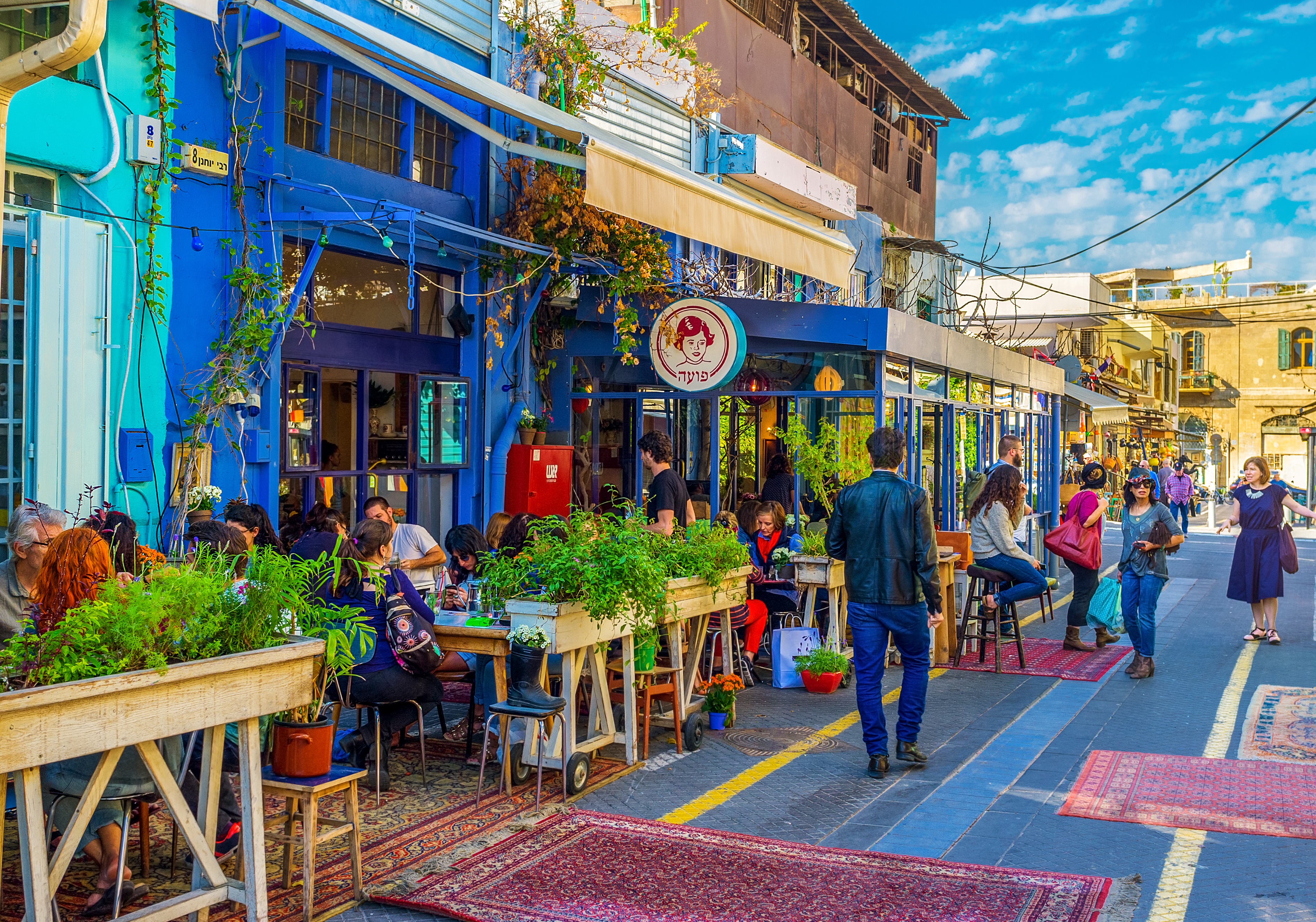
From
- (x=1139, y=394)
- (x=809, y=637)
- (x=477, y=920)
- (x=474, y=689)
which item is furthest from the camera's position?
(x=1139, y=394)

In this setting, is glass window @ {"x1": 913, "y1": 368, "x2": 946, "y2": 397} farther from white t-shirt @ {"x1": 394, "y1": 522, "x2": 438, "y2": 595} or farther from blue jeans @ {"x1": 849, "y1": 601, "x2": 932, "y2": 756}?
blue jeans @ {"x1": 849, "y1": 601, "x2": 932, "y2": 756}

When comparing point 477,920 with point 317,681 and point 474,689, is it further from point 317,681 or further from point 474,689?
point 474,689

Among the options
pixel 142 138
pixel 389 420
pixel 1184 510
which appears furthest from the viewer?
pixel 1184 510

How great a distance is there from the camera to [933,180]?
31.2 meters

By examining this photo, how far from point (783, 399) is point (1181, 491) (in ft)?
62.5

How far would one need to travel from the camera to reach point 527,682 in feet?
21.6

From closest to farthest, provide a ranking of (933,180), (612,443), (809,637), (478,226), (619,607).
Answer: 1. (619,607)
2. (809,637)
3. (478,226)
4. (612,443)
5. (933,180)

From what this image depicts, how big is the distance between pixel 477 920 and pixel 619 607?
2.28 m

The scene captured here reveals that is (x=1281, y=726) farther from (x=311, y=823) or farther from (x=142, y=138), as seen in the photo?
(x=142, y=138)

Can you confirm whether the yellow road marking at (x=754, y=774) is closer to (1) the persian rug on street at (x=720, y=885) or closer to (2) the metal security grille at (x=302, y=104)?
(1) the persian rug on street at (x=720, y=885)

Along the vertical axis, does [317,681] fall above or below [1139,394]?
below

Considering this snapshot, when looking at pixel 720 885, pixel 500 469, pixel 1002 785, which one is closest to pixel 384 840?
pixel 720 885

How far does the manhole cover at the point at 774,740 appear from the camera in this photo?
7711mm

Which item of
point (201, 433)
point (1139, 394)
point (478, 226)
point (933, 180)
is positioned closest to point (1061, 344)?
point (933, 180)
